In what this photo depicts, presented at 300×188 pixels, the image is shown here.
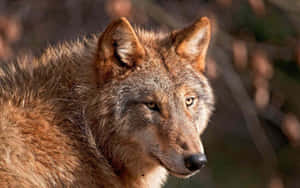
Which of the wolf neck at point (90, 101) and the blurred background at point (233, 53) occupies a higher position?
the wolf neck at point (90, 101)

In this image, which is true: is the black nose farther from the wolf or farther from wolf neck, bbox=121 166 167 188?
wolf neck, bbox=121 166 167 188

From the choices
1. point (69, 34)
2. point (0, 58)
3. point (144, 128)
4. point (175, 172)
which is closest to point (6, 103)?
point (144, 128)

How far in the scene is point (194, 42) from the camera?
498cm

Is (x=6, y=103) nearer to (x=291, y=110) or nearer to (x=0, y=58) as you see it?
(x=0, y=58)

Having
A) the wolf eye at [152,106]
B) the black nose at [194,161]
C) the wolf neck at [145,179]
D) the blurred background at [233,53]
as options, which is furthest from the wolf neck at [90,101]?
the blurred background at [233,53]

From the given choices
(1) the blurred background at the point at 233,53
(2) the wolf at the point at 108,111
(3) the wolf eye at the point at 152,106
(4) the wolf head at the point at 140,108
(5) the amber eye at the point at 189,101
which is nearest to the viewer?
(2) the wolf at the point at 108,111

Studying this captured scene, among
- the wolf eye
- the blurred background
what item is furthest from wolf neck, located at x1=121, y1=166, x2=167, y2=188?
the blurred background

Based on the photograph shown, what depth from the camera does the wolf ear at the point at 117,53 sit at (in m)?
4.45

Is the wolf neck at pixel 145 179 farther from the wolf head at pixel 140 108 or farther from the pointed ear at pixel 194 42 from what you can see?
the pointed ear at pixel 194 42

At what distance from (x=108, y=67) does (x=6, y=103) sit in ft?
2.68

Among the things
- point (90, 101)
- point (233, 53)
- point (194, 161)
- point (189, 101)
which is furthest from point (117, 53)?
point (233, 53)

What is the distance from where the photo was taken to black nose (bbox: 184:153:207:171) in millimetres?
4234

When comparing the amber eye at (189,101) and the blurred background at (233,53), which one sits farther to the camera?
the blurred background at (233,53)

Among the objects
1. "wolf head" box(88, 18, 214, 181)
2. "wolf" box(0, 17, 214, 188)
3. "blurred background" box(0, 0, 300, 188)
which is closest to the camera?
"wolf" box(0, 17, 214, 188)
